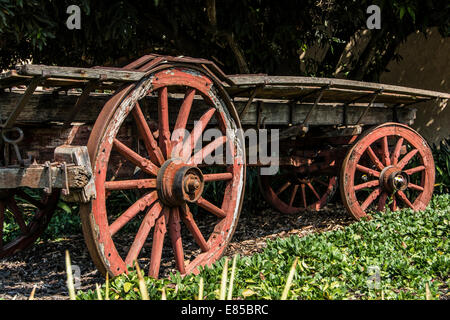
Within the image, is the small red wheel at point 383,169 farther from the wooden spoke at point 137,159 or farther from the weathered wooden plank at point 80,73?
the weathered wooden plank at point 80,73

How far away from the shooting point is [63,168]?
268 centimetres

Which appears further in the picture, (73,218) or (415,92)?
(73,218)

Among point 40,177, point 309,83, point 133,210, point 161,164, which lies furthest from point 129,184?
point 309,83

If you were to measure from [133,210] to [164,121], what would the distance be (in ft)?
1.99

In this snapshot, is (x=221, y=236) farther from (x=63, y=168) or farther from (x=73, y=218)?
(x=73, y=218)

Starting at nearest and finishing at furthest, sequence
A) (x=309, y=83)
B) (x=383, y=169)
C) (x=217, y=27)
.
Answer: (x=309, y=83) < (x=383, y=169) < (x=217, y=27)

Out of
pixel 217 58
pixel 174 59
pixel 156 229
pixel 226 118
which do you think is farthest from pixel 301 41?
pixel 156 229

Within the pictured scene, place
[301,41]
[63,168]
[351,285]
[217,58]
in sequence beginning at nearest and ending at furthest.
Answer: [63,168] < [351,285] < [301,41] < [217,58]

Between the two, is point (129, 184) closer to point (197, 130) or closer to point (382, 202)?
point (197, 130)

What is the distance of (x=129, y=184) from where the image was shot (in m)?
3.06

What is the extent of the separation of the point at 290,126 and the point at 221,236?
146 cm

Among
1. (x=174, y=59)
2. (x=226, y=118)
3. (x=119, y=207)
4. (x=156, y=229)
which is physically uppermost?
(x=174, y=59)

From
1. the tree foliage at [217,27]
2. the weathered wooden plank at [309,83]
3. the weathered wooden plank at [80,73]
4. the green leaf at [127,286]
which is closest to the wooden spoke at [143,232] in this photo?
the green leaf at [127,286]

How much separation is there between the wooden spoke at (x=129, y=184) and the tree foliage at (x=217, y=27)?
211 centimetres
